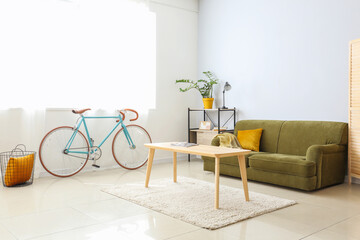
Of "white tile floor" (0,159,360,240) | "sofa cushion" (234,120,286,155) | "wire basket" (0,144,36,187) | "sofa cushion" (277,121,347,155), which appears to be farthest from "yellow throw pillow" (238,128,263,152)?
"wire basket" (0,144,36,187)

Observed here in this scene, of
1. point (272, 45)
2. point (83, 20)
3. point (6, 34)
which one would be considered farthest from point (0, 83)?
point (272, 45)

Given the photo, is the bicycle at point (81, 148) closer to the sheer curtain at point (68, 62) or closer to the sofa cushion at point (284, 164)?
the sheer curtain at point (68, 62)

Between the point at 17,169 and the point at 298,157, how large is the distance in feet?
10.6

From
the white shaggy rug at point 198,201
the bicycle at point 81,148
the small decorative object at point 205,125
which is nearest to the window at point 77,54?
the bicycle at point 81,148

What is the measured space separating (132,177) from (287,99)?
7.97 ft

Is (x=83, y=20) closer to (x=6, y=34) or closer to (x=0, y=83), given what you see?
(x=6, y=34)

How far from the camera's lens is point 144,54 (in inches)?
217

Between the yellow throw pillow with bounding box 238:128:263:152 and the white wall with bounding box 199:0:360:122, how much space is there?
0.50m

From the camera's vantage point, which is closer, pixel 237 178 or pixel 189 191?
pixel 189 191

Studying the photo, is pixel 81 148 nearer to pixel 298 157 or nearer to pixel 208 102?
pixel 208 102

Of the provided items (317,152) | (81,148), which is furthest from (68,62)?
(317,152)

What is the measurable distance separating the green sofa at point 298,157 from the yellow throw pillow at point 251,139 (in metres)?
0.13

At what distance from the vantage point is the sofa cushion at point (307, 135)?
3.98m

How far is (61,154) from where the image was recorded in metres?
4.68
